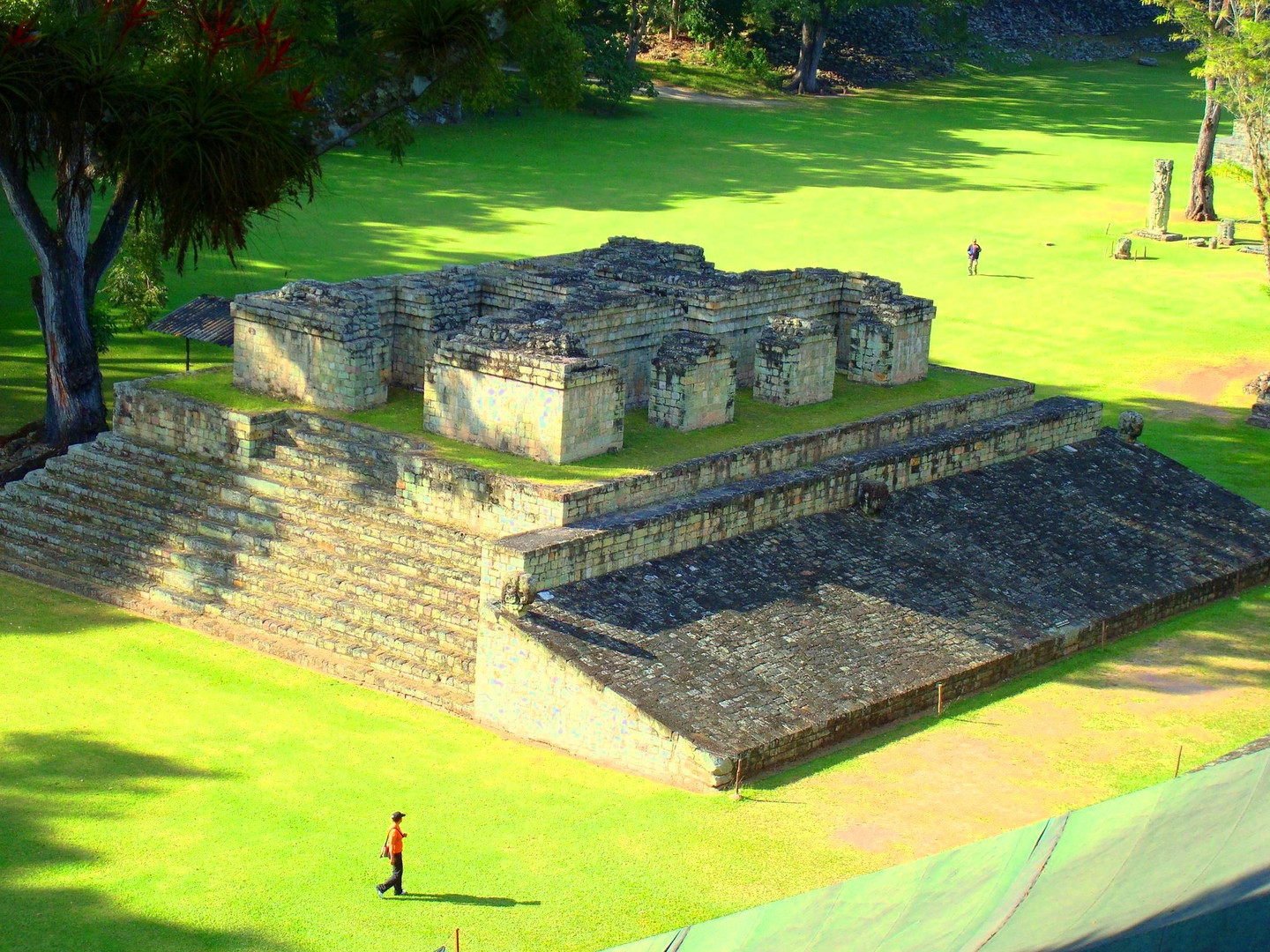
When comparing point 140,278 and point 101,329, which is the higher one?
point 140,278

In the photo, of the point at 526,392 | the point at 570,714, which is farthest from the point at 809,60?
the point at 570,714

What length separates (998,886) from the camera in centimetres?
1001

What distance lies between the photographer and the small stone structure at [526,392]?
18750 mm

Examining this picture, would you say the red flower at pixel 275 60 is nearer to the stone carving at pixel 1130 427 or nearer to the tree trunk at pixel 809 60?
the stone carving at pixel 1130 427

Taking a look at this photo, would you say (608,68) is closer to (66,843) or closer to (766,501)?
(766,501)

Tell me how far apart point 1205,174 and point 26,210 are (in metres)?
32.4

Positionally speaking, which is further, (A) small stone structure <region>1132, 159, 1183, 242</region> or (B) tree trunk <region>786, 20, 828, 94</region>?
(B) tree trunk <region>786, 20, 828, 94</region>

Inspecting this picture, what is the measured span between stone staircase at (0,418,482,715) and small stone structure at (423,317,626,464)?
112cm

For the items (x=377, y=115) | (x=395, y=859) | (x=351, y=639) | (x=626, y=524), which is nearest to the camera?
(x=395, y=859)

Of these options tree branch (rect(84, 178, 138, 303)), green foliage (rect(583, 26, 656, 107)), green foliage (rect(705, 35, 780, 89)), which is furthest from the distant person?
green foliage (rect(705, 35, 780, 89))

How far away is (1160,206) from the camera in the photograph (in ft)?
142

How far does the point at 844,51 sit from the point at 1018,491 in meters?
48.5

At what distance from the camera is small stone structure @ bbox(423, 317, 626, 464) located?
1875cm

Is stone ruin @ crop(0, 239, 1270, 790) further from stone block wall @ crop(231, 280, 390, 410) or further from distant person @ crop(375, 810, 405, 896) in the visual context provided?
distant person @ crop(375, 810, 405, 896)
